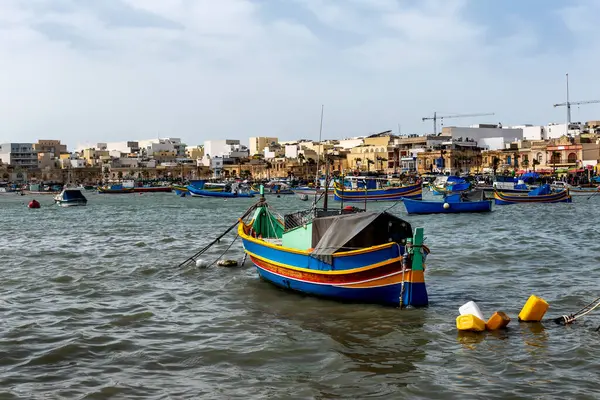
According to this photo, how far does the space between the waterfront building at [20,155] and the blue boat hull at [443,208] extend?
154 m

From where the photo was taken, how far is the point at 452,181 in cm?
8981

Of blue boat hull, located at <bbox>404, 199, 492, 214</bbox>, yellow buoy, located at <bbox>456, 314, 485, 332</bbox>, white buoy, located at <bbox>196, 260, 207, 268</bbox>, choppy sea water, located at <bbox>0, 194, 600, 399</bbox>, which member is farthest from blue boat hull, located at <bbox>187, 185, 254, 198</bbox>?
yellow buoy, located at <bbox>456, 314, 485, 332</bbox>

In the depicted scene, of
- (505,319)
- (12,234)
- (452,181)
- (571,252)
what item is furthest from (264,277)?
(452,181)

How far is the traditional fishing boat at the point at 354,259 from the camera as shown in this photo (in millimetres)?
16125

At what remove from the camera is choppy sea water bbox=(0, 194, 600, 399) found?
1165 cm

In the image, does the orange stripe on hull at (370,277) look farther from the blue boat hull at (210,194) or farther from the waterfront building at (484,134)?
the waterfront building at (484,134)

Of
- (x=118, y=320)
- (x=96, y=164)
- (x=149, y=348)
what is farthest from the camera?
(x=96, y=164)

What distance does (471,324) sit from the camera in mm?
14422

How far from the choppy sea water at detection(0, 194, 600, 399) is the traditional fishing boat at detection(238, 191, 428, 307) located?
16.5 inches

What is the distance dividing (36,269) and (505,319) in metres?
17.1

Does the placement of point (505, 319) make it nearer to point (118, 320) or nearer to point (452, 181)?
point (118, 320)

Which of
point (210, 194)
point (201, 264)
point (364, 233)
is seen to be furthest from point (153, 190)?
point (364, 233)

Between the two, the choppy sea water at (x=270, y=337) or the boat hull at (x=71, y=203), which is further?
the boat hull at (x=71, y=203)

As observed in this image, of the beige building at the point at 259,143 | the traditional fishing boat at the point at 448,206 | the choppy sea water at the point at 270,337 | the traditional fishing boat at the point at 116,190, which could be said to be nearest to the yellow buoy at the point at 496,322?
the choppy sea water at the point at 270,337
